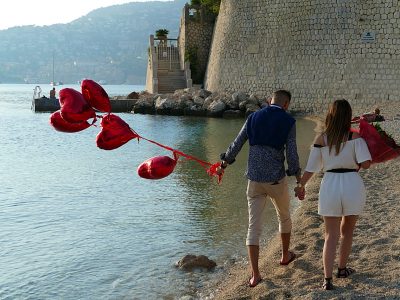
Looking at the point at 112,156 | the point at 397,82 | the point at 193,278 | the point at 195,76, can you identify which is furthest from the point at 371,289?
the point at 195,76

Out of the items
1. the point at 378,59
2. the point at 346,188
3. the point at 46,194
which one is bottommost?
the point at 46,194

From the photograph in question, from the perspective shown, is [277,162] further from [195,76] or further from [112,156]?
[195,76]

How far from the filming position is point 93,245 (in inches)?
286

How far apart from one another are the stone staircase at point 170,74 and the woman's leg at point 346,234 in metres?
30.6

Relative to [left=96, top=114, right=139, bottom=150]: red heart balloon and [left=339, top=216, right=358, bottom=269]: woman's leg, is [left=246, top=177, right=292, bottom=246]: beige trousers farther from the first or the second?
[left=96, top=114, right=139, bottom=150]: red heart balloon

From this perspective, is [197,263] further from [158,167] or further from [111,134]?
[111,134]

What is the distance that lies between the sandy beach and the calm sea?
16.5 inches

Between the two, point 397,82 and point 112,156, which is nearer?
point 112,156

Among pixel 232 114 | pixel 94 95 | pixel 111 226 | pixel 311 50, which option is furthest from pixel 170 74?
pixel 94 95

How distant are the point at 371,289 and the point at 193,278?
199cm

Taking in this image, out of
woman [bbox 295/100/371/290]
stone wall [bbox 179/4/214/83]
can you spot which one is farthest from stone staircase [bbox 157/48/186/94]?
woman [bbox 295/100/371/290]

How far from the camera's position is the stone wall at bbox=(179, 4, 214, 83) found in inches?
1361

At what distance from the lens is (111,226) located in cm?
819

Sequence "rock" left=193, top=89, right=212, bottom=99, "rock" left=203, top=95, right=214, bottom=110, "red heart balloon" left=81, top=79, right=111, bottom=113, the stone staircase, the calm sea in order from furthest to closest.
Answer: the stone staircase < "rock" left=193, top=89, right=212, bottom=99 < "rock" left=203, top=95, right=214, bottom=110 < the calm sea < "red heart balloon" left=81, top=79, right=111, bottom=113
